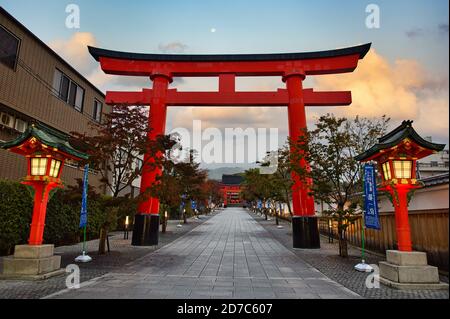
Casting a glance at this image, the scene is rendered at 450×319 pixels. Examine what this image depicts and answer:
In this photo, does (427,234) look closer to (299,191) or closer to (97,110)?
(299,191)

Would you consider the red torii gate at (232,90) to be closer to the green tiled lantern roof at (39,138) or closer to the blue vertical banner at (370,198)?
the blue vertical banner at (370,198)

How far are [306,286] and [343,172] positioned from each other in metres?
5.68

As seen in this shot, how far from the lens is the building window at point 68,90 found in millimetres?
15539

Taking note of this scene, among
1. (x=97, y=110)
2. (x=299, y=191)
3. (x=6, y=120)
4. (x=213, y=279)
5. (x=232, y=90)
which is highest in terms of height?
(x=97, y=110)

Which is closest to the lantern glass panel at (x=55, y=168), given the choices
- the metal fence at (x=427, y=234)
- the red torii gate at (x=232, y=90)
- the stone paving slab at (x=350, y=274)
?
the red torii gate at (x=232, y=90)

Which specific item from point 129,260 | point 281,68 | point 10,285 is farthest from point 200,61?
point 10,285

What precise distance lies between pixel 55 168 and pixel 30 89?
7.46 meters

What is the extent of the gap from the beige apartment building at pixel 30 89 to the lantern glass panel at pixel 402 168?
1551 cm

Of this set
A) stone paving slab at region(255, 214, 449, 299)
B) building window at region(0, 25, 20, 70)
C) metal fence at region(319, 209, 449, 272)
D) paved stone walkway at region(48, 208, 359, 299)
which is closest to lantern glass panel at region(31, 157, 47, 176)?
paved stone walkway at region(48, 208, 359, 299)

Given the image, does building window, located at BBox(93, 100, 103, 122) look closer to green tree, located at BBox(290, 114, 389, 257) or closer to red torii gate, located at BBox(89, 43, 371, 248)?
red torii gate, located at BBox(89, 43, 371, 248)

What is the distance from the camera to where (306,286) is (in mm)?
7082

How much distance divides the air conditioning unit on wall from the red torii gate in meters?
4.36

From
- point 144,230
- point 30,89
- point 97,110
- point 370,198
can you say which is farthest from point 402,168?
point 97,110

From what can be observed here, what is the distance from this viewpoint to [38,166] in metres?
8.30
